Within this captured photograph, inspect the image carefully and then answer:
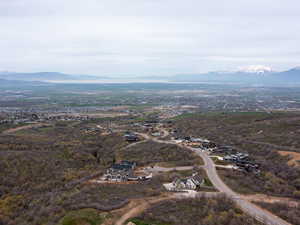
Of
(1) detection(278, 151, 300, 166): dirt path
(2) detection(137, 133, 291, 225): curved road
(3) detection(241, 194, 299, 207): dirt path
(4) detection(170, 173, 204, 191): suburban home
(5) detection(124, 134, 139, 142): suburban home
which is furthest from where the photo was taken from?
(5) detection(124, 134, 139, 142): suburban home

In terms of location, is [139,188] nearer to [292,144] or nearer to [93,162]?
[93,162]

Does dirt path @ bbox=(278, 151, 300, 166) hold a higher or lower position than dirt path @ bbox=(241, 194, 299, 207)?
higher

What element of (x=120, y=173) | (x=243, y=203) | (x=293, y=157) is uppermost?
(x=293, y=157)

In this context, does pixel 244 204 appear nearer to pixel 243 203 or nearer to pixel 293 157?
pixel 243 203

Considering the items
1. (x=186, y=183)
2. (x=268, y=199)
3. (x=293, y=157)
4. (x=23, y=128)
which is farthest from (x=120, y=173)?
(x=23, y=128)

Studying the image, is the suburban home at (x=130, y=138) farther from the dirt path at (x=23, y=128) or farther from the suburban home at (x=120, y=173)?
the dirt path at (x=23, y=128)

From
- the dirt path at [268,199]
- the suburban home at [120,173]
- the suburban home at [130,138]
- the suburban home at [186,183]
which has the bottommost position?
the suburban home at [130,138]

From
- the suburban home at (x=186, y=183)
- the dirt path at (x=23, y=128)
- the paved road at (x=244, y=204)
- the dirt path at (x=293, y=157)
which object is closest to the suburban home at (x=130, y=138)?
the paved road at (x=244, y=204)

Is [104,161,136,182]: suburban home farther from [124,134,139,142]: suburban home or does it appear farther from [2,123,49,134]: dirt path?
[2,123,49,134]: dirt path

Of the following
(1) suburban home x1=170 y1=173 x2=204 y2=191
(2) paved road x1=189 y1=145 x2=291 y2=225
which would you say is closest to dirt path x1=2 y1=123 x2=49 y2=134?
(2) paved road x1=189 y1=145 x2=291 y2=225

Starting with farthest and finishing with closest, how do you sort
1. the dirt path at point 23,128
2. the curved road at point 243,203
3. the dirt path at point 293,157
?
the dirt path at point 23,128 → the dirt path at point 293,157 → the curved road at point 243,203

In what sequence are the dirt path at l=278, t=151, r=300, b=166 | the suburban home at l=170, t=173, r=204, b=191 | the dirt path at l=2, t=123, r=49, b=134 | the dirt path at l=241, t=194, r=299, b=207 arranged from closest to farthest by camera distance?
the dirt path at l=241, t=194, r=299, b=207 < the suburban home at l=170, t=173, r=204, b=191 < the dirt path at l=278, t=151, r=300, b=166 < the dirt path at l=2, t=123, r=49, b=134
